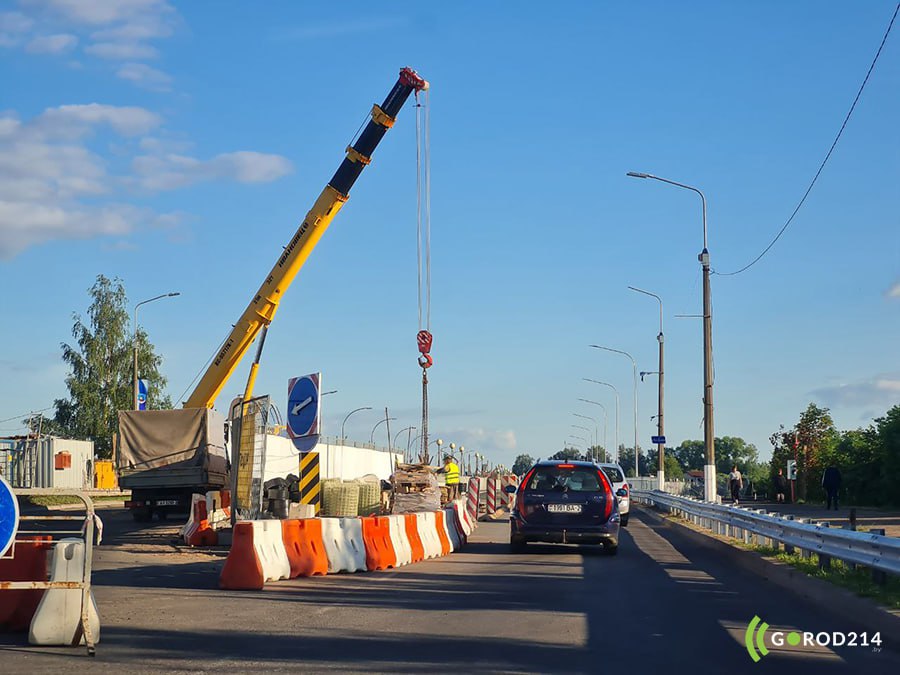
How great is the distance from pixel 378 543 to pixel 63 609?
806 centimetres

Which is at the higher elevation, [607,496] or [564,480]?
[564,480]

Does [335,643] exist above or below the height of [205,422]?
below

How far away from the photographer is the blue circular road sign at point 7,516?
332 inches

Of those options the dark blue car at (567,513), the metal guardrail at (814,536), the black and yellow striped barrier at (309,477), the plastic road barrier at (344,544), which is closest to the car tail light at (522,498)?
the dark blue car at (567,513)

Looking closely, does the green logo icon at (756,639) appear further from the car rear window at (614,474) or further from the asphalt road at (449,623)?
the car rear window at (614,474)

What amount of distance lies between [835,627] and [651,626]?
5.36ft

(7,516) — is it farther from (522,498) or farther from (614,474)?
(614,474)

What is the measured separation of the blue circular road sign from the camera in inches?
332

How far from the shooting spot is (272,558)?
14.0 m

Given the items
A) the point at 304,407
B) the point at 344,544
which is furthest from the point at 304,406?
the point at 344,544

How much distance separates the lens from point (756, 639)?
9.68 meters

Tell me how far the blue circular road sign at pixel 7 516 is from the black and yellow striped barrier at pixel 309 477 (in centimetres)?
1006

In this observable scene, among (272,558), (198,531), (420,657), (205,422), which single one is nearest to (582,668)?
(420,657)

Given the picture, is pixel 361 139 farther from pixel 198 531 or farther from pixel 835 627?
pixel 835 627
